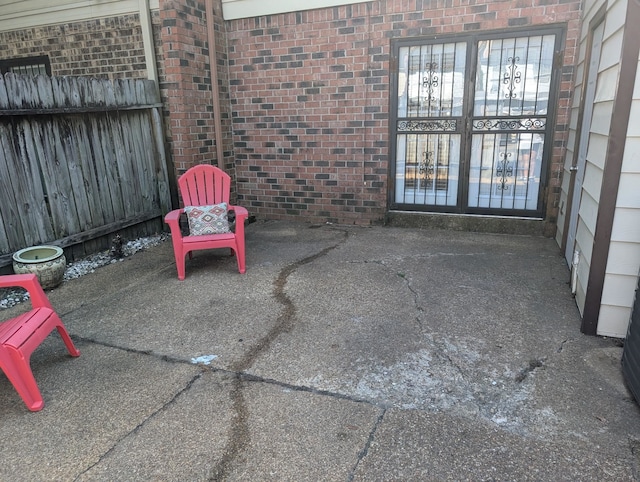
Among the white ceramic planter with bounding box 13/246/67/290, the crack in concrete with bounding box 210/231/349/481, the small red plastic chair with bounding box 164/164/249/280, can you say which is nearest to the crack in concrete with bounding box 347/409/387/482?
the crack in concrete with bounding box 210/231/349/481

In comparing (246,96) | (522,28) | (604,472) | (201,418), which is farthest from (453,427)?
(246,96)

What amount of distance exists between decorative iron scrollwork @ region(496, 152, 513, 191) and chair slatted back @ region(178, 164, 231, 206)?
2.94 meters

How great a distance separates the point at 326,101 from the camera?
17.7ft

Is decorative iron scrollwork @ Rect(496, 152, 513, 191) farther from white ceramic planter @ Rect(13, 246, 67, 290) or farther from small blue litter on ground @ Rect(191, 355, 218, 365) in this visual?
white ceramic planter @ Rect(13, 246, 67, 290)

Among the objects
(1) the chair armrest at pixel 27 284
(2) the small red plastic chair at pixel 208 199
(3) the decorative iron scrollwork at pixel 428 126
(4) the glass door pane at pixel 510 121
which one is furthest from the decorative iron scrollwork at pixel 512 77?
(1) the chair armrest at pixel 27 284

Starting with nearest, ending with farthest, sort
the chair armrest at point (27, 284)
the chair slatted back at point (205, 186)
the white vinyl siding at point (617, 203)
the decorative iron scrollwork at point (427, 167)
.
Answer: the chair armrest at point (27, 284), the white vinyl siding at point (617, 203), the chair slatted back at point (205, 186), the decorative iron scrollwork at point (427, 167)

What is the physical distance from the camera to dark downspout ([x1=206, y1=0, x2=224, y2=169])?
17.1ft

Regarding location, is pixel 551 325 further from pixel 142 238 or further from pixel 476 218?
pixel 142 238

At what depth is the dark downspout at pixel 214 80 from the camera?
521cm

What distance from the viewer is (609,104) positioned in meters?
2.73

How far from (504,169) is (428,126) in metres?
0.96

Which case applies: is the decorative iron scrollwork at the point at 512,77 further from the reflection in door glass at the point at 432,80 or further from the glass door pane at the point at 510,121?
the reflection in door glass at the point at 432,80

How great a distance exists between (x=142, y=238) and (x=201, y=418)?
3.57m

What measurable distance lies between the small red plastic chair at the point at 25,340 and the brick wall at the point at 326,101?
145 inches
